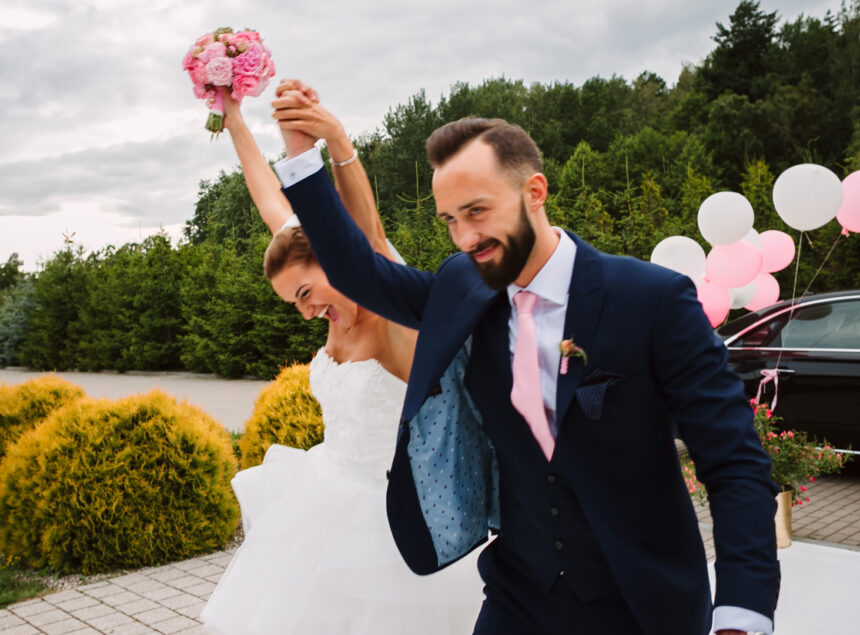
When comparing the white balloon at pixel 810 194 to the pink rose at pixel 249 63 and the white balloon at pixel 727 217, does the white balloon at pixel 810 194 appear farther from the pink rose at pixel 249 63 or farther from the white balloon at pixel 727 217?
the pink rose at pixel 249 63

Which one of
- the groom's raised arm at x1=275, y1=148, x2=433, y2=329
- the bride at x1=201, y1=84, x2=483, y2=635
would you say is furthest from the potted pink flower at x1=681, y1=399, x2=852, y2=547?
the groom's raised arm at x1=275, y1=148, x2=433, y2=329

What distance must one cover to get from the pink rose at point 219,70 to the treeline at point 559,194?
9.74m

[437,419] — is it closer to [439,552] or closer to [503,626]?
[439,552]

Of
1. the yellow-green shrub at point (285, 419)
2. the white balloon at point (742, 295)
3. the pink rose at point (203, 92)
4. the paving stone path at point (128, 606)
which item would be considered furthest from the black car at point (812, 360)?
the pink rose at point (203, 92)

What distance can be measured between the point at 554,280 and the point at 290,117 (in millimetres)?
720

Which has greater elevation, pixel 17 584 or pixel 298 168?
pixel 298 168

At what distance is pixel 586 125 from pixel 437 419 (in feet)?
148

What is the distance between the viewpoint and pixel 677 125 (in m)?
41.1

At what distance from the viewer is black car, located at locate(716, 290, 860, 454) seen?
22.6 feet

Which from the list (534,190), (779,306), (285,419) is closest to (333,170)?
(534,190)

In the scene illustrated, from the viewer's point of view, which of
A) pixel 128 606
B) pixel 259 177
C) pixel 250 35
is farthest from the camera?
pixel 128 606

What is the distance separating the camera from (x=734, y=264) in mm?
6938

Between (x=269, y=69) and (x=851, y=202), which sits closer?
(x=269, y=69)

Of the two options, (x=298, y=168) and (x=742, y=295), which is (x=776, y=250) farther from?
(x=298, y=168)
